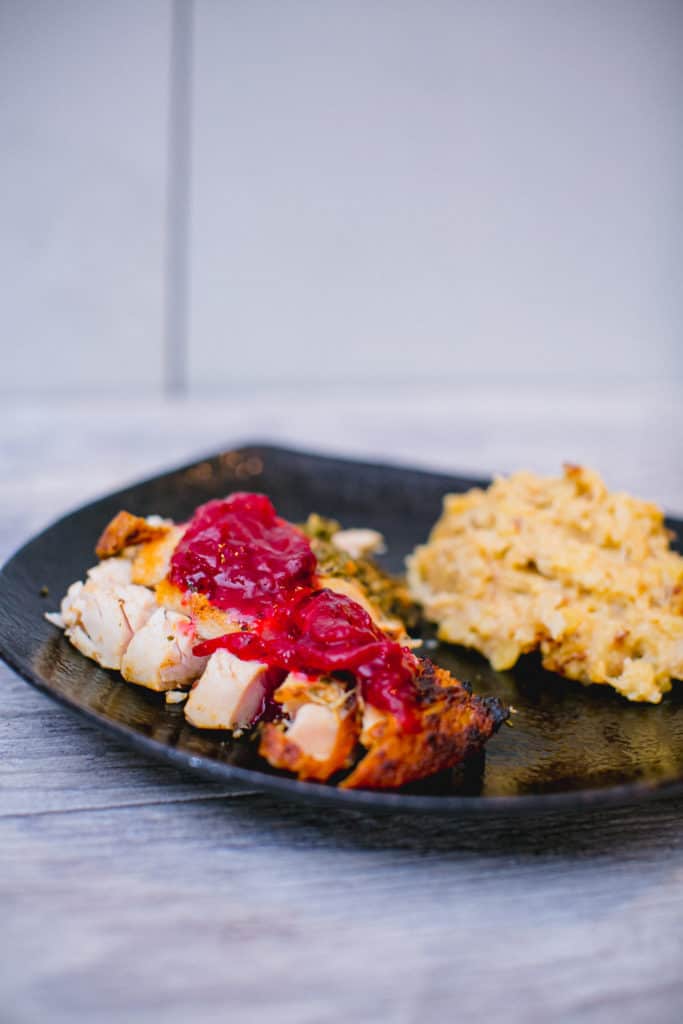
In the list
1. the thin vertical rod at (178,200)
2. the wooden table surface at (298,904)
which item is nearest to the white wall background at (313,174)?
the thin vertical rod at (178,200)

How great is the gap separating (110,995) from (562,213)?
806cm

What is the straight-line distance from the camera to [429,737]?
2.44 m

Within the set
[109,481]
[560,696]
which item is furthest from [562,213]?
[560,696]

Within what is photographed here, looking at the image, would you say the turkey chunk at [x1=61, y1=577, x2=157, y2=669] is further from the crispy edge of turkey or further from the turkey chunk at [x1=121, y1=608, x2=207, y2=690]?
the crispy edge of turkey

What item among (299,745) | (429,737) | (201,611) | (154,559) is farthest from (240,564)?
(429,737)

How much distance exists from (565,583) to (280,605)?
3.49ft

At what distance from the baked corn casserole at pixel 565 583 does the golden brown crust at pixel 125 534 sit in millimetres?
1070

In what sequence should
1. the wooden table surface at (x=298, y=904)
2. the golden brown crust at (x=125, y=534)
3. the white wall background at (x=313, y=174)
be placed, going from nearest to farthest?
the wooden table surface at (x=298, y=904) → the golden brown crust at (x=125, y=534) → the white wall background at (x=313, y=174)


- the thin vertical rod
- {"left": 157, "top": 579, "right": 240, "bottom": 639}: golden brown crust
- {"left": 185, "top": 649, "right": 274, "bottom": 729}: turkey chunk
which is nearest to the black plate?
{"left": 185, "top": 649, "right": 274, "bottom": 729}: turkey chunk

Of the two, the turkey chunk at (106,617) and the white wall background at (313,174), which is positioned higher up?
the white wall background at (313,174)

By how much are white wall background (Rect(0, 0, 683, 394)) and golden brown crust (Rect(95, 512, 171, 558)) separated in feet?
16.4

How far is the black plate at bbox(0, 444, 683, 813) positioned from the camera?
2264mm

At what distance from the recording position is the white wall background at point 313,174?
7465 mm

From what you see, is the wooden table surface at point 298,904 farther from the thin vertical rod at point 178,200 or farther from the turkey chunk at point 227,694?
the thin vertical rod at point 178,200
